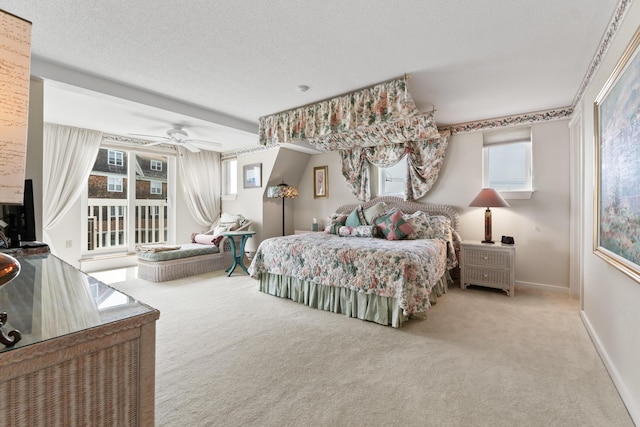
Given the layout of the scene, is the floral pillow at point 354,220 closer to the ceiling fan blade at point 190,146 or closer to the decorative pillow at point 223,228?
the decorative pillow at point 223,228

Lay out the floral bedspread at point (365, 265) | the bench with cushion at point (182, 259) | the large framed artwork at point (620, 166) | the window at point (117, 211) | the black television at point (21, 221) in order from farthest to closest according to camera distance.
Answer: the window at point (117, 211) < the bench with cushion at point (182, 259) < the floral bedspread at point (365, 265) < the black television at point (21, 221) < the large framed artwork at point (620, 166)

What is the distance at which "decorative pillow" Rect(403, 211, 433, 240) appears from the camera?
13.1ft

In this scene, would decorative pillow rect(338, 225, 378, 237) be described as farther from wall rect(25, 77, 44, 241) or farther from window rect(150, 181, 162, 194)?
window rect(150, 181, 162, 194)

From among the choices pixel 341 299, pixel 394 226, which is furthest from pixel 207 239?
pixel 394 226

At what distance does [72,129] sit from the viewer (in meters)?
4.72

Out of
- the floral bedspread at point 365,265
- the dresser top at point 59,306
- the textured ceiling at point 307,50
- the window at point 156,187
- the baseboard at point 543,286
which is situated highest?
the textured ceiling at point 307,50

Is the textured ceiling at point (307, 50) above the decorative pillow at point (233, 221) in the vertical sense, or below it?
above

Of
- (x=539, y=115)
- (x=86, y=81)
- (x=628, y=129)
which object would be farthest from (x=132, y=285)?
Result: (x=539, y=115)

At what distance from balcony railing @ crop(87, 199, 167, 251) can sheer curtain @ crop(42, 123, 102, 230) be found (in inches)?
20.7

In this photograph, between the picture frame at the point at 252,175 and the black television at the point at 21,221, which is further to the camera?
the picture frame at the point at 252,175

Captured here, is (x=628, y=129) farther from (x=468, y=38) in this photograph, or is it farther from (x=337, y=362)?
(x=337, y=362)

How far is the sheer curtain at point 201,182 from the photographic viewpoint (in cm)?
625

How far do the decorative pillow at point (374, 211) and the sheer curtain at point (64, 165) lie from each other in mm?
4756

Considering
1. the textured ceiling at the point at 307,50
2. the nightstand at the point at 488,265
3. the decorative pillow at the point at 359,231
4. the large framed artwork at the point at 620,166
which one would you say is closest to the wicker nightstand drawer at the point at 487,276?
the nightstand at the point at 488,265
